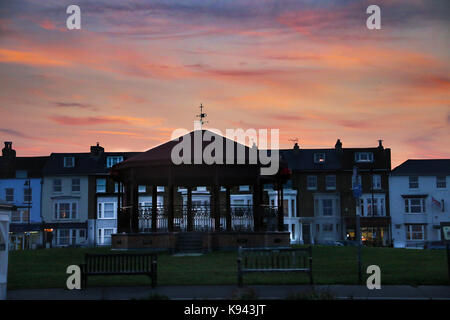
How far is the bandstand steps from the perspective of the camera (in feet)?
103

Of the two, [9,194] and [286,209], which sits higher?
[9,194]

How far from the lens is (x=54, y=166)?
71.6 m

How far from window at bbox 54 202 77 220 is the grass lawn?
40.3 meters

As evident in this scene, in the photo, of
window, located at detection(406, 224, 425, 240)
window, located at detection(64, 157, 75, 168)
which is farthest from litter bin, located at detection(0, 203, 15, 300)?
window, located at detection(406, 224, 425, 240)

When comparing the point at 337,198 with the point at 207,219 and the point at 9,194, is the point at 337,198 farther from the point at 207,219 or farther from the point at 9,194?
the point at 207,219

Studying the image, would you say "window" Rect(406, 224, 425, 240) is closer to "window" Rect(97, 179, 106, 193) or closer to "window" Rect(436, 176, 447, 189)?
"window" Rect(436, 176, 447, 189)

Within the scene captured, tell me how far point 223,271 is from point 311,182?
5067 cm

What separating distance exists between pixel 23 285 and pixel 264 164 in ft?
57.0

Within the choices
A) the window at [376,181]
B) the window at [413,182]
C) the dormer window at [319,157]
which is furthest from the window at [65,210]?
the window at [413,182]

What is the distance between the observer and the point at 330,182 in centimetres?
7106

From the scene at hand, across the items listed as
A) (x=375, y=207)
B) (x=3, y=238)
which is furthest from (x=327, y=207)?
(x=3, y=238)
